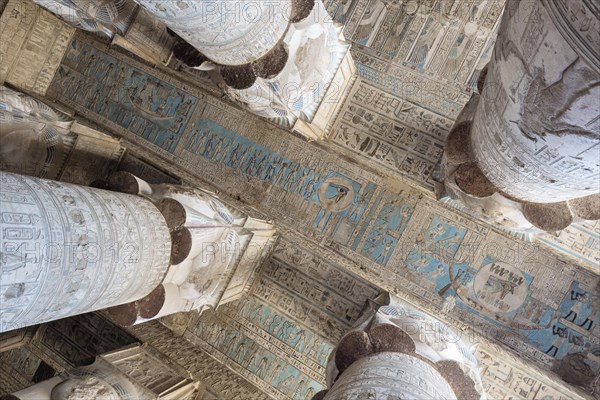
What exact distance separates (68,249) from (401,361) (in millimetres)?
1955

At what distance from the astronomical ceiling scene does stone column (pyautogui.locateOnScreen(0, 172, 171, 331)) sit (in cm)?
1

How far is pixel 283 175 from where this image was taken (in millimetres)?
4914

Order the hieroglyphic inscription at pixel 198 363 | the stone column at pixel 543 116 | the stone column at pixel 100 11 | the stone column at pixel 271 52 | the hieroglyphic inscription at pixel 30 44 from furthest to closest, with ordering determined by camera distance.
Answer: the hieroglyphic inscription at pixel 30 44, the hieroglyphic inscription at pixel 198 363, the stone column at pixel 100 11, the stone column at pixel 271 52, the stone column at pixel 543 116

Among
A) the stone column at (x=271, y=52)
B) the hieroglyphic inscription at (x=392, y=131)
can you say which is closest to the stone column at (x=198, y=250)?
the stone column at (x=271, y=52)

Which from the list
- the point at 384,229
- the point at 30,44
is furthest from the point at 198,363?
the point at 30,44

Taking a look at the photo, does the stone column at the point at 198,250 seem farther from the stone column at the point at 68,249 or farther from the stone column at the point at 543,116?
the stone column at the point at 543,116

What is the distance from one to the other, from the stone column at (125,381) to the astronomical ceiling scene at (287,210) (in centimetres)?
2

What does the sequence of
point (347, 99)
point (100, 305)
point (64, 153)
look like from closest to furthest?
point (100, 305)
point (64, 153)
point (347, 99)

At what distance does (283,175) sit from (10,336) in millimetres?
3259

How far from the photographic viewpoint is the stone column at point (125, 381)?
3.48 m

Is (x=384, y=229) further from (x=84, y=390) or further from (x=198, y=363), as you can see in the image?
(x=84, y=390)

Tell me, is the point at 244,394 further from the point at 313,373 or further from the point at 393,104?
the point at 393,104

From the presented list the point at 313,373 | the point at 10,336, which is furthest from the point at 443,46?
the point at 10,336

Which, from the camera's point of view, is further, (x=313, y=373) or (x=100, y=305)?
(x=313, y=373)
